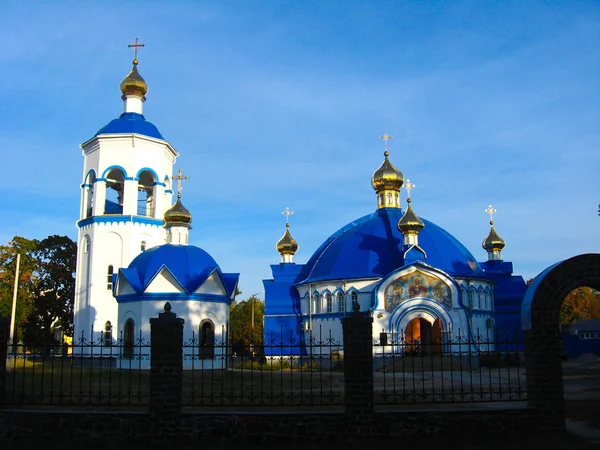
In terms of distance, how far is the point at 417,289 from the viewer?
26.3 m

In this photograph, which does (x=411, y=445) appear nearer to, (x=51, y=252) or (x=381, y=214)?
(x=381, y=214)

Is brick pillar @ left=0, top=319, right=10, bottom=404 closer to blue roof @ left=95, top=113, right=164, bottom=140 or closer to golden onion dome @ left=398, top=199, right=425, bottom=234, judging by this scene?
blue roof @ left=95, top=113, right=164, bottom=140

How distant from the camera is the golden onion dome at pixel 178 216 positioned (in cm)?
2536

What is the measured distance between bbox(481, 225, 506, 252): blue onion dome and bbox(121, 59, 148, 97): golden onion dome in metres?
21.5

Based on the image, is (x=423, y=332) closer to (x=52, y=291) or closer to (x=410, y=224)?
(x=410, y=224)

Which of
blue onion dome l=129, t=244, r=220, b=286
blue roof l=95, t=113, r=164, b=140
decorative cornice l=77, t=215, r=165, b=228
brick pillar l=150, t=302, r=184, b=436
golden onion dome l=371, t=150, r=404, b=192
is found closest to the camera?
brick pillar l=150, t=302, r=184, b=436

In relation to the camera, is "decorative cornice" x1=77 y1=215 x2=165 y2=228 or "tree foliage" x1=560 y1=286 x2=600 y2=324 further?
"tree foliage" x1=560 y1=286 x2=600 y2=324

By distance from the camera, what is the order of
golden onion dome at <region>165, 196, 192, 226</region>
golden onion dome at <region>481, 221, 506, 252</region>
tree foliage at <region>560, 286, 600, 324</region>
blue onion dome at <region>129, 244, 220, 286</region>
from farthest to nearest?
tree foliage at <region>560, 286, 600, 324</region> → golden onion dome at <region>481, 221, 506, 252</region> → golden onion dome at <region>165, 196, 192, 226</region> → blue onion dome at <region>129, 244, 220, 286</region>

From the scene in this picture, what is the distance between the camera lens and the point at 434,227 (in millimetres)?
31641

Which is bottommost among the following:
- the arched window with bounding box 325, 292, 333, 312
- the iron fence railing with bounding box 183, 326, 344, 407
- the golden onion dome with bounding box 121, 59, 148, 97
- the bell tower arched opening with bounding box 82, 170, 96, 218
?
the iron fence railing with bounding box 183, 326, 344, 407

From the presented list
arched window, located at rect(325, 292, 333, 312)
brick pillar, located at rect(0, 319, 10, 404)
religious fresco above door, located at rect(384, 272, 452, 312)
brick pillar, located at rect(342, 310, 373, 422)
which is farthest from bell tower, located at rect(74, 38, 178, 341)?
brick pillar, located at rect(342, 310, 373, 422)

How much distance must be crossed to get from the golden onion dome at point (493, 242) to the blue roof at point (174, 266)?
18.7 m

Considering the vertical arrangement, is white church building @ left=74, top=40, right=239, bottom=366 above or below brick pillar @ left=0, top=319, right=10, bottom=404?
above

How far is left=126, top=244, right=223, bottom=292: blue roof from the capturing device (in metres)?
23.2
